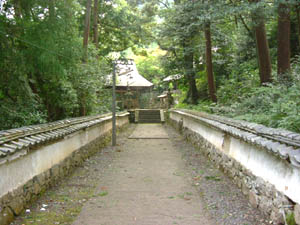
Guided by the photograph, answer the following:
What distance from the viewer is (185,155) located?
32.4ft

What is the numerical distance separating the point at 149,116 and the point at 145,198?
2092 cm

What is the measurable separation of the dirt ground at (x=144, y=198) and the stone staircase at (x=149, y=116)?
16.6m

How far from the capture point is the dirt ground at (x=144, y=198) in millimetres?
4391

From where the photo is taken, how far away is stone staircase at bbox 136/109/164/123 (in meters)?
25.5

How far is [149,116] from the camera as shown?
2628cm

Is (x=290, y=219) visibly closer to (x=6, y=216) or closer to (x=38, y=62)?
(x=6, y=216)

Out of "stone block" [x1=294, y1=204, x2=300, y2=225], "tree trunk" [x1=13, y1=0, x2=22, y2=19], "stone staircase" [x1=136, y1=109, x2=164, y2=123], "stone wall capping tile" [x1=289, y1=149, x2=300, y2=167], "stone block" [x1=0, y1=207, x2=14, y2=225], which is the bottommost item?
"stone staircase" [x1=136, y1=109, x2=164, y2=123]

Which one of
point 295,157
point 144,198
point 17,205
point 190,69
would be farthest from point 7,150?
point 190,69

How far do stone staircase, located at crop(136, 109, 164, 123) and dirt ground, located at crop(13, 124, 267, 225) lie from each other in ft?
54.6

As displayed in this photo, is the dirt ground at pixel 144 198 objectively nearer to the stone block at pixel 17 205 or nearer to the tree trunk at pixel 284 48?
the stone block at pixel 17 205

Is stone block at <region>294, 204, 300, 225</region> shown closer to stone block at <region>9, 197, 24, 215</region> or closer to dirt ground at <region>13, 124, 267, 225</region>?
dirt ground at <region>13, 124, 267, 225</region>

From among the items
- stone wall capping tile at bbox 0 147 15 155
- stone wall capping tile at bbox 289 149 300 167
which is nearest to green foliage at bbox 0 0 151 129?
stone wall capping tile at bbox 0 147 15 155

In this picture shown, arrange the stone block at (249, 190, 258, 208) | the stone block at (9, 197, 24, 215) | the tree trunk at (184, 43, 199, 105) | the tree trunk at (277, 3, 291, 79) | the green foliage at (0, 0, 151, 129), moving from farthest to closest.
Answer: the tree trunk at (184, 43, 199, 105), the tree trunk at (277, 3, 291, 79), the green foliage at (0, 0, 151, 129), the stone block at (249, 190, 258, 208), the stone block at (9, 197, 24, 215)

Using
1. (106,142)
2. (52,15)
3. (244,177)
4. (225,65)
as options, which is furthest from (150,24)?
(244,177)
